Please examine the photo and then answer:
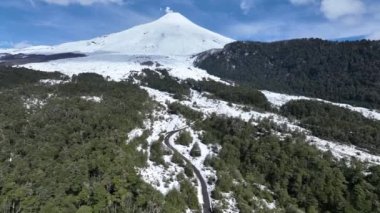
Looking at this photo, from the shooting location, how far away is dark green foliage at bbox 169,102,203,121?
166000mm

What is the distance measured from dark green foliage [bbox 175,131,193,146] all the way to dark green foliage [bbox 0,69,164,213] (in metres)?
15.0

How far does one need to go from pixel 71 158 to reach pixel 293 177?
187ft

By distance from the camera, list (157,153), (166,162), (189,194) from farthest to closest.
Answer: (157,153), (166,162), (189,194)

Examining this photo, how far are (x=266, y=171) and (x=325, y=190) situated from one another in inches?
664

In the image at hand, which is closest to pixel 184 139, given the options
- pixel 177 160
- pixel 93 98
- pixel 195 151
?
Answer: pixel 195 151

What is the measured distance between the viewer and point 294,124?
176 m

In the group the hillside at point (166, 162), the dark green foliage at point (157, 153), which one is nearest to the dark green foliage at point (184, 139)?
the hillside at point (166, 162)

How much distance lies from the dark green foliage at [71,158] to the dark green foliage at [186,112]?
17.6 m

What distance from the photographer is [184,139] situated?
12925cm

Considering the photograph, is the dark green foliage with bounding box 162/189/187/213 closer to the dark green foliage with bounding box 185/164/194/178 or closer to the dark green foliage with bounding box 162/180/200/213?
the dark green foliage with bounding box 162/180/200/213

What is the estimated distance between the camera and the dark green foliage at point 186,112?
166 metres

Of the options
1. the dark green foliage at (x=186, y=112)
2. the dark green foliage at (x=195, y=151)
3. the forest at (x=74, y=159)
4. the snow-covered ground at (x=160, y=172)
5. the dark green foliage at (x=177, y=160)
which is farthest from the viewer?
the dark green foliage at (x=186, y=112)

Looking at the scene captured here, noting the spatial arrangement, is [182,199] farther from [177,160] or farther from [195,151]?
[195,151]

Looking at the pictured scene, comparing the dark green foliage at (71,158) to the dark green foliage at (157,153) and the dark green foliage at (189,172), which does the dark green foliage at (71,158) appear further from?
the dark green foliage at (189,172)
